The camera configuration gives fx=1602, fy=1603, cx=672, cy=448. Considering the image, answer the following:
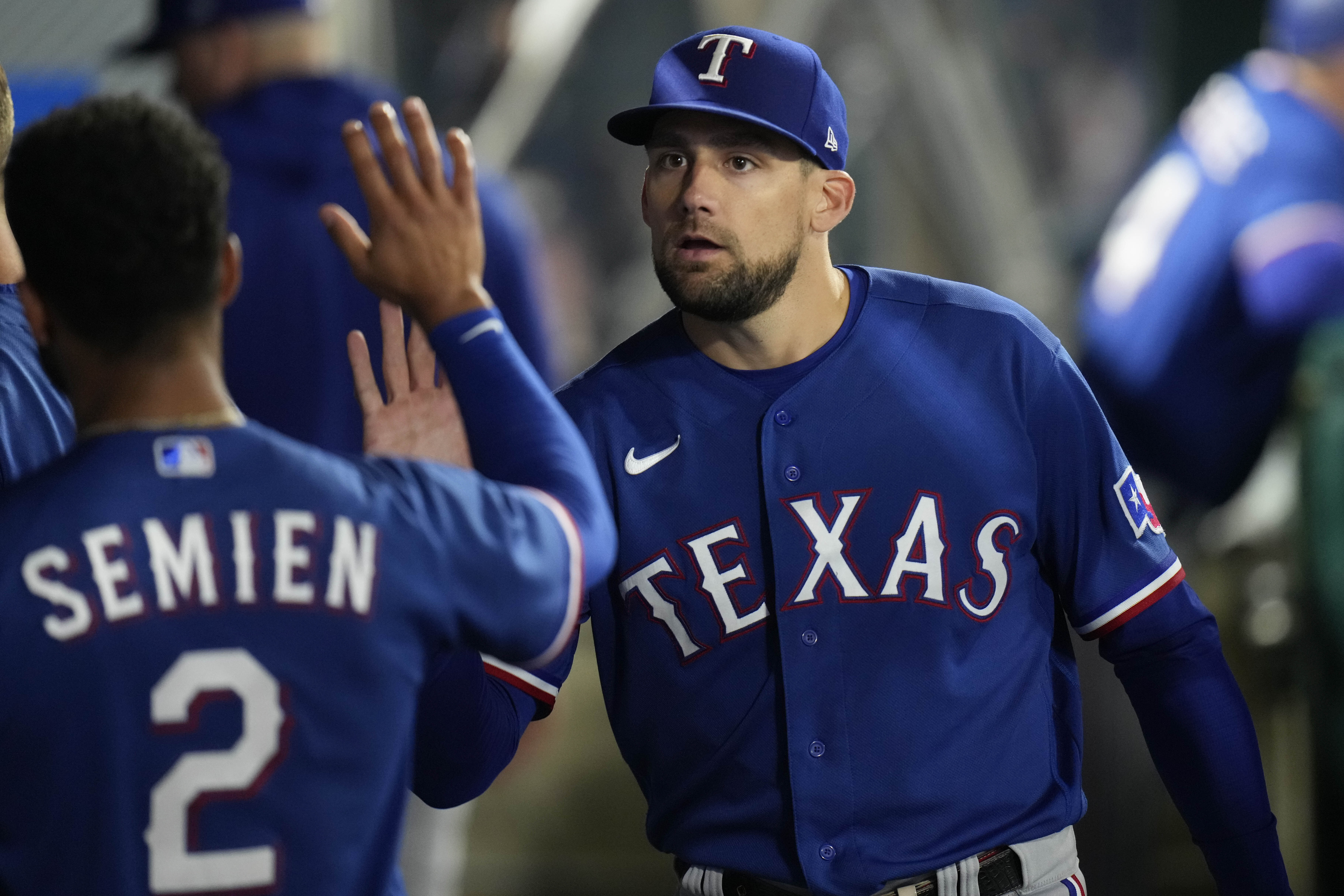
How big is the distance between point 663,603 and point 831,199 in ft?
2.17

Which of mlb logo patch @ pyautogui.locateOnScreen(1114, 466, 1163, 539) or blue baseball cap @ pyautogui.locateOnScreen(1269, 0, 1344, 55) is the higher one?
blue baseball cap @ pyautogui.locateOnScreen(1269, 0, 1344, 55)

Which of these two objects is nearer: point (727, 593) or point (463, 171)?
point (463, 171)

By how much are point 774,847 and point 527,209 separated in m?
5.40

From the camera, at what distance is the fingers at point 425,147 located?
5.77ft

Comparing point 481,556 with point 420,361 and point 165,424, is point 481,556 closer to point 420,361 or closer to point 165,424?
point 165,424

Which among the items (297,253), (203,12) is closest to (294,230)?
(297,253)

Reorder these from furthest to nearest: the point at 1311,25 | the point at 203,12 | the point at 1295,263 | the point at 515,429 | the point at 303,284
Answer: the point at 1311,25
the point at 1295,263
the point at 203,12
the point at 303,284
the point at 515,429

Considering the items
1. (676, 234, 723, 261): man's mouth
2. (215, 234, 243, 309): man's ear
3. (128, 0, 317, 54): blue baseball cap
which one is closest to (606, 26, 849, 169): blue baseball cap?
(676, 234, 723, 261): man's mouth

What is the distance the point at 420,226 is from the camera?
177 cm

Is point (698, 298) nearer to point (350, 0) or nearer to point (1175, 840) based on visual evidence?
point (1175, 840)

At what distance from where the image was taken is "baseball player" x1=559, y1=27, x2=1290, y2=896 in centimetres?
213

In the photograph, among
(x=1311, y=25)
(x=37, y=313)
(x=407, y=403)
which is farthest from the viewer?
(x=1311, y=25)

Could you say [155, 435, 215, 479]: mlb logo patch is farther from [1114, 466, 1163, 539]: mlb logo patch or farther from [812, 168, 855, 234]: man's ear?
[1114, 466, 1163, 539]: mlb logo patch

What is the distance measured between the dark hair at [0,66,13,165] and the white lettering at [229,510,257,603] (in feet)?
2.57
